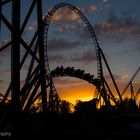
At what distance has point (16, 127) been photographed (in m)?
6.78

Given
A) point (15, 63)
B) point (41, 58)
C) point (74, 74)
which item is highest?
point (74, 74)

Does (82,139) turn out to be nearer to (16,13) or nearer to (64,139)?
(64,139)

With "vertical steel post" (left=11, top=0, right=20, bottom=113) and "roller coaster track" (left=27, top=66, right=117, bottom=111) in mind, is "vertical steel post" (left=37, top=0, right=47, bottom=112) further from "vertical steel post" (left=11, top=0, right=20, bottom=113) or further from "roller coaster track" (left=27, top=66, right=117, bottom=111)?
"roller coaster track" (left=27, top=66, right=117, bottom=111)

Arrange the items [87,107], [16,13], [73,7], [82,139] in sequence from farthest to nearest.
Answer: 1. [73,7]
2. [87,107]
3. [16,13]
4. [82,139]

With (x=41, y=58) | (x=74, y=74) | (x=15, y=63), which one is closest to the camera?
(x=15, y=63)

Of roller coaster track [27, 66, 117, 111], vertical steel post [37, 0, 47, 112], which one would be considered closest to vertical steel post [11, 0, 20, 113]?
vertical steel post [37, 0, 47, 112]

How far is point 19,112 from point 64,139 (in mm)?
1044

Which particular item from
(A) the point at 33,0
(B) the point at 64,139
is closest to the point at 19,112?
(B) the point at 64,139

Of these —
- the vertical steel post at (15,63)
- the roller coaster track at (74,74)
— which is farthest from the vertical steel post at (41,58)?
the roller coaster track at (74,74)

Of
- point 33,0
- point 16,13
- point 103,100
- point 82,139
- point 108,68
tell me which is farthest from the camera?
point 103,100

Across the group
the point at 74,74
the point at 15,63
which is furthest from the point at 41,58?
the point at 74,74

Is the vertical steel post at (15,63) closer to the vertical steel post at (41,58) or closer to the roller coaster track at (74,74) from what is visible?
the vertical steel post at (41,58)

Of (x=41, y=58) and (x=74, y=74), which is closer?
(x=41, y=58)

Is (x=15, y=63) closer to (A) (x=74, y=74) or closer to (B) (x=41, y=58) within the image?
(B) (x=41, y=58)
